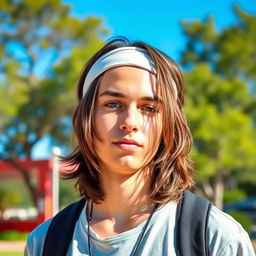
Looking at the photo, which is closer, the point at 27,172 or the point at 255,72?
the point at 27,172

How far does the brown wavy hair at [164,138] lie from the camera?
4.25 ft

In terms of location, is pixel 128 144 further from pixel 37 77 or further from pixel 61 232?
pixel 37 77

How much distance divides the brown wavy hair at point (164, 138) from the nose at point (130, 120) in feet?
0.23

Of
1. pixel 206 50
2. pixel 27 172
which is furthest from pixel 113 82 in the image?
pixel 206 50

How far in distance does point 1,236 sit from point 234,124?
1058 cm

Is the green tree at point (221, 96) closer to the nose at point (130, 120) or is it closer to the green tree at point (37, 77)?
the green tree at point (37, 77)

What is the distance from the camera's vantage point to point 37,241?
1356 millimetres

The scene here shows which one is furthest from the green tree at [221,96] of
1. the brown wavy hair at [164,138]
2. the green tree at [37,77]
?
the brown wavy hair at [164,138]

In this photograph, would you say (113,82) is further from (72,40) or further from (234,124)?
(72,40)

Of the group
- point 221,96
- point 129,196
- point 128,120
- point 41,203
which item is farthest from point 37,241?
point 221,96

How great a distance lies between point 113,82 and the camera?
4.23ft

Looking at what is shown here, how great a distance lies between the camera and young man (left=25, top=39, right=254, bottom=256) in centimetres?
125

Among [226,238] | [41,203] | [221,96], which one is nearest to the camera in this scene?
Result: [226,238]

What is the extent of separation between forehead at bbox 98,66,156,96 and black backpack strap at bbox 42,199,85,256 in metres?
0.32
